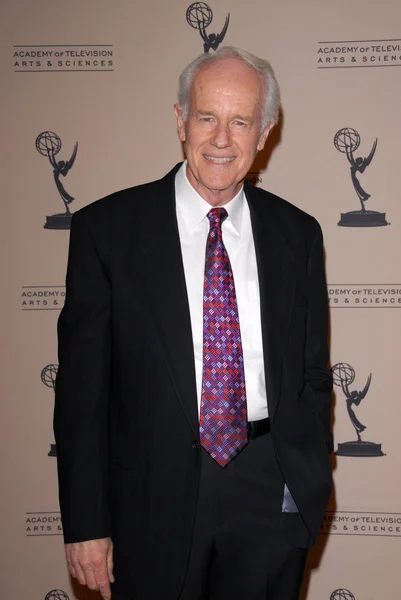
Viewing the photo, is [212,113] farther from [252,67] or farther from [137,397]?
[137,397]

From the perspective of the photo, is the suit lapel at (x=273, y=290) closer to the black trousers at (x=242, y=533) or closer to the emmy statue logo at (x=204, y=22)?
the black trousers at (x=242, y=533)

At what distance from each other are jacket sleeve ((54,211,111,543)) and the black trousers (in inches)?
9.8

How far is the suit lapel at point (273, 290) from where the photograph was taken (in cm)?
183

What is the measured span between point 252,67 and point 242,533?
121 centimetres

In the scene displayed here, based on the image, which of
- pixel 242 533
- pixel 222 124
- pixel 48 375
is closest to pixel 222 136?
pixel 222 124

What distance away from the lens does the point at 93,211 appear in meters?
1.83

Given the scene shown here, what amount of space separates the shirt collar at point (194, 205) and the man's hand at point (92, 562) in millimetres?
825

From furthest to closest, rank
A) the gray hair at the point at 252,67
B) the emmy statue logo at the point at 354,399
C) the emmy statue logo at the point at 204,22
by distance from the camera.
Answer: the emmy statue logo at the point at 354,399 < the emmy statue logo at the point at 204,22 < the gray hair at the point at 252,67

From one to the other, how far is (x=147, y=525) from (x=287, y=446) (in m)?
0.40

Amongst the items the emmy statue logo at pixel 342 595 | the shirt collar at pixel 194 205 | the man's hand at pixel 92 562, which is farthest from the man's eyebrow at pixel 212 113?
the emmy statue logo at pixel 342 595

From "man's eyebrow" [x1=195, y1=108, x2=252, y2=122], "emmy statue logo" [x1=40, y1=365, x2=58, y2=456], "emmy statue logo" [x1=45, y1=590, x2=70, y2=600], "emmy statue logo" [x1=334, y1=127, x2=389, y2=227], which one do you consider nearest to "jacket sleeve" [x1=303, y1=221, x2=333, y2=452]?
"man's eyebrow" [x1=195, y1=108, x2=252, y2=122]

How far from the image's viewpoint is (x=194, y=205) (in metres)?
1.92

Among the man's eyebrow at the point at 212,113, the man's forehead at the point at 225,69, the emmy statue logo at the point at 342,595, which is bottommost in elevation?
the emmy statue logo at the point at 342,595

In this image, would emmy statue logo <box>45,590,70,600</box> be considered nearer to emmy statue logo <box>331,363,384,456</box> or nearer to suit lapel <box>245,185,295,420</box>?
emmy statue logo <box>331,363,384,456</box>
